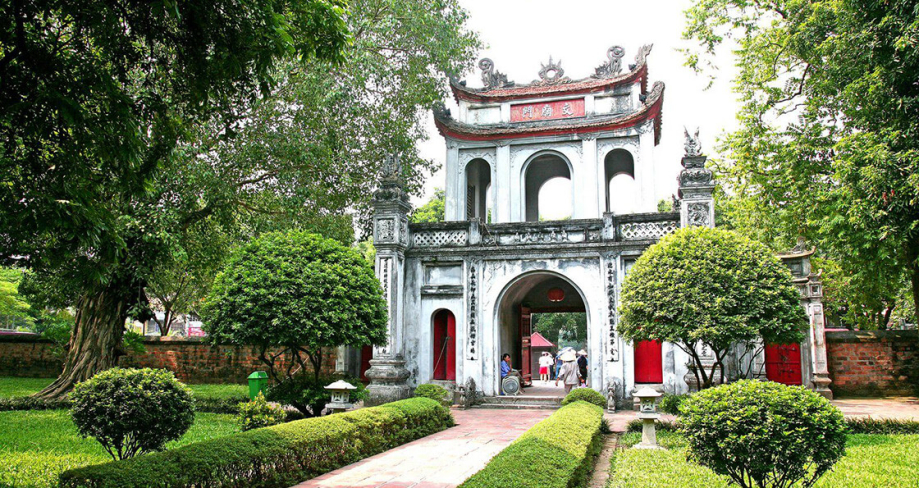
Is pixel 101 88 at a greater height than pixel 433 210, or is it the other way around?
pixel 433 210

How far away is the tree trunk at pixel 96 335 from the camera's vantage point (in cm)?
1475

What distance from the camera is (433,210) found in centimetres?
3775

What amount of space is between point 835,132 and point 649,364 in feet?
24.8

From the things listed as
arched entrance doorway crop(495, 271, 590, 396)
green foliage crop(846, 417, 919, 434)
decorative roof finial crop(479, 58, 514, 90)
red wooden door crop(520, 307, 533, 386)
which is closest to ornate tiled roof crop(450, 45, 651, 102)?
decorative roof finial crop(479, 58, 514, 90)

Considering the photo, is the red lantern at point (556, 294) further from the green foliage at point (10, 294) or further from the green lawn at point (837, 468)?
the green foliage at point (10, 294)

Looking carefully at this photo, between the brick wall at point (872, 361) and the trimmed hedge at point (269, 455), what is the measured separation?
13.8 meters

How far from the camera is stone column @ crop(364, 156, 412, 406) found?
50.4 ft

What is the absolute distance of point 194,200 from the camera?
48.1 ft

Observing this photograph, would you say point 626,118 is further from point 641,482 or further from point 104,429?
point 104,429

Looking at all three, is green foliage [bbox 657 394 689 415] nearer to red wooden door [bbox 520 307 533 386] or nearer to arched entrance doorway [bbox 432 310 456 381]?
arched entrance doorway [bbox 432 310 456 381]

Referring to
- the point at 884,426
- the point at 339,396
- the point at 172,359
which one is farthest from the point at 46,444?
the point at 884,426

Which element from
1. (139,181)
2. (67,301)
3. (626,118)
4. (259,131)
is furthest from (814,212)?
(67,301)

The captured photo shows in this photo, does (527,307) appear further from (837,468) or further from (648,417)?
(837,468)

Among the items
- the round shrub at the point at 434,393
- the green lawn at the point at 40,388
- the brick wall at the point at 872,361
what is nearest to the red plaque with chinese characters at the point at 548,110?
the round shrub at the point at 434,393
